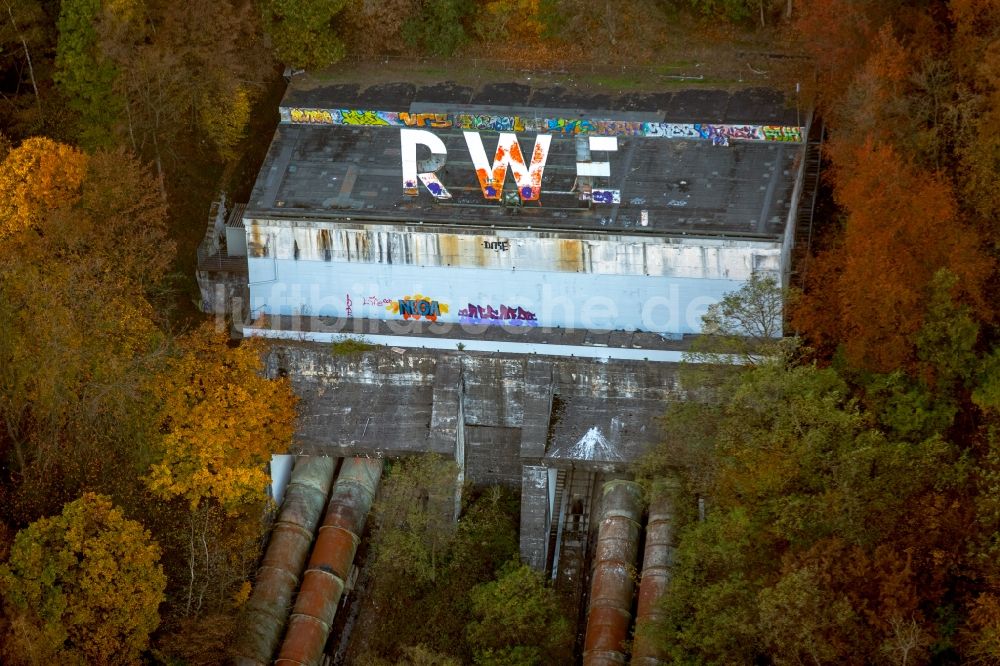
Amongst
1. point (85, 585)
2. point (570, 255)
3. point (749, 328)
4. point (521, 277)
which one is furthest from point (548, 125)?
point (85, 585)

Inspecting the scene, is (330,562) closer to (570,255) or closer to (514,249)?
(514,249)

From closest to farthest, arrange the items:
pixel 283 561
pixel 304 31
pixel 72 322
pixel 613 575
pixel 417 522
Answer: pixel 72 322 → pixel 613 575 → pixel 417 522 → pixel 283 561 → pixel 304 31

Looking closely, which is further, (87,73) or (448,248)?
(87,73)

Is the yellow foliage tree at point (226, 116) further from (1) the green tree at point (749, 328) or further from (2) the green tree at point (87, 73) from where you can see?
(1) the green tree at point (749, 328)

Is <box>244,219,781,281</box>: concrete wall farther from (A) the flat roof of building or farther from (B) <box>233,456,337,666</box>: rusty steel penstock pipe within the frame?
(B) <box>233,456,337,666</box>: rusty steel penstock pipe

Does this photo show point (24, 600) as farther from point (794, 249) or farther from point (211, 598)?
point (794, 249)

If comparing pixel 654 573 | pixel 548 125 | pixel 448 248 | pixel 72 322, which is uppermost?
pixel 548 125
